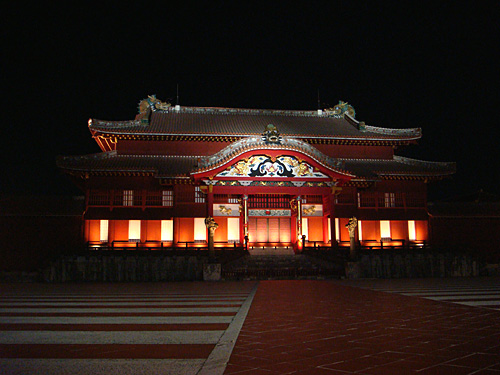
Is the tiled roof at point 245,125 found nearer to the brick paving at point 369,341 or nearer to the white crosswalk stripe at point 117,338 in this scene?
the white crosswalk stripe at point 117,338

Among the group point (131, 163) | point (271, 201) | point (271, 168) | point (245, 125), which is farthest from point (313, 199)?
point (131, 163)

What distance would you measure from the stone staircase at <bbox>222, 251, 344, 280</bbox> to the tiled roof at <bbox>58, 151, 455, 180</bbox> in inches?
279

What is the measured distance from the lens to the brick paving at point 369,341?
441 cm

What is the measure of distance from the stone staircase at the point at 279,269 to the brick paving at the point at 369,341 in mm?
12389

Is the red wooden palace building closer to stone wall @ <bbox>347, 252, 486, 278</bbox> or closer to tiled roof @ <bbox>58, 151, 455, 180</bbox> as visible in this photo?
tiled roof @ <bbox>58, 151, 455, 180</bbox>

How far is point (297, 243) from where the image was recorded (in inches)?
1063

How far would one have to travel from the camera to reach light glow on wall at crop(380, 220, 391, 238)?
104 feet

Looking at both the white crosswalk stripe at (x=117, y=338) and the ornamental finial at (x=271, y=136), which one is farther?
the ornamental finial at (x=271, y=136)

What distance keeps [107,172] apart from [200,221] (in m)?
7.17

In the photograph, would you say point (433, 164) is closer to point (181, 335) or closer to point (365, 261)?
point (365, 261)

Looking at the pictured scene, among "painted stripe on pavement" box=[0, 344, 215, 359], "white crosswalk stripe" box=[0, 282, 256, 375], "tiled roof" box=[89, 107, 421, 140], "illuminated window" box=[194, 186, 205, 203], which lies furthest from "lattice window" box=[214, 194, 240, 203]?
"painted stripe on pavement" box=[0, 344, 215, 359]

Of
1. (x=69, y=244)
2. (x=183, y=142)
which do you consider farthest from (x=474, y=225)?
(x=69, y=244)

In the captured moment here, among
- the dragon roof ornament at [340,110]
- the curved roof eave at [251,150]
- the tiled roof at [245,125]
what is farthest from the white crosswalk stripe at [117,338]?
the dragon roof ornament at [340,110]

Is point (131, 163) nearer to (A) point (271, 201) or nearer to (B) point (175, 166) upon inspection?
(B) point (175, 166)
